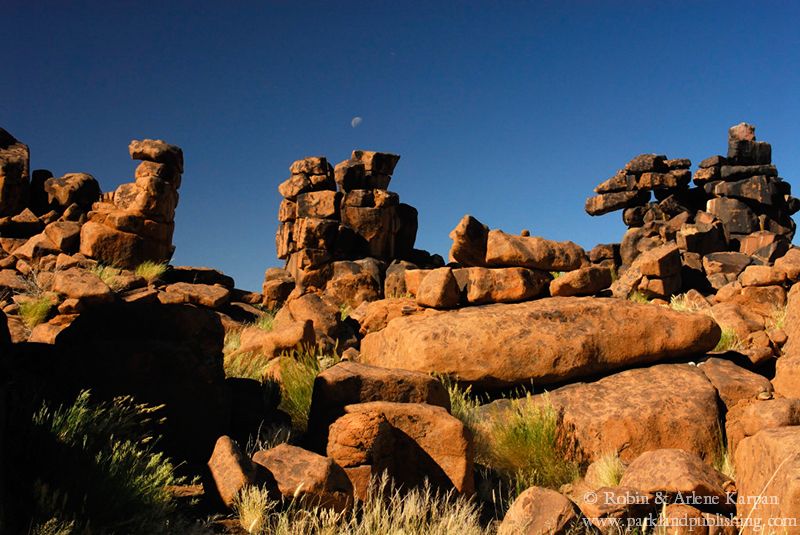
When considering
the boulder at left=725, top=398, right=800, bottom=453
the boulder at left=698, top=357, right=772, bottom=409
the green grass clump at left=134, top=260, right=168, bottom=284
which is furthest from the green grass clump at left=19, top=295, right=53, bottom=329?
the boulder at left=725, top=398, right=800, bottom=453

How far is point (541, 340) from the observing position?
894 cm

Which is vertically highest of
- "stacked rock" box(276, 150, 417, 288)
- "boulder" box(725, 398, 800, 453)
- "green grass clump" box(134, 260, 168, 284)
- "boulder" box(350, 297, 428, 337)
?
"stacked rock" box(276, 150, 417, 288)

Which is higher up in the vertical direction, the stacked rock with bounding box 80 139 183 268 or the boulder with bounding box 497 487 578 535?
the stacked rock with bounding box 80 139 183 268

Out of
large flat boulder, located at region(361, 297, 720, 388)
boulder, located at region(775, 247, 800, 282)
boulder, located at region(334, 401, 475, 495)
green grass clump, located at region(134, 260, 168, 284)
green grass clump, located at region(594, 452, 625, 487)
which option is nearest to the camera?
boulder, located at region(334, 401, 475, 495)

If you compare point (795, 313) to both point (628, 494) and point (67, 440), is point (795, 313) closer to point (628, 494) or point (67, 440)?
point (628, 494)

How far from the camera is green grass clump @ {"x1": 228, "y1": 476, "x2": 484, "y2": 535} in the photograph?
4.77 metres

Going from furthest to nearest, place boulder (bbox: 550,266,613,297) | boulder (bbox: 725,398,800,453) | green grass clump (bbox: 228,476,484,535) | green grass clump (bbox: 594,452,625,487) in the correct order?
boulder (bbox: 550,266,613,297) → boulder (bbox: 725,398,800,453) → green grass clump (bbox: 594,452,625,487) → green grass clump (bbox: 228,476,484,535)

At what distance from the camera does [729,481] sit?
21.1 feet

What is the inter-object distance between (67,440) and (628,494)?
4589mm

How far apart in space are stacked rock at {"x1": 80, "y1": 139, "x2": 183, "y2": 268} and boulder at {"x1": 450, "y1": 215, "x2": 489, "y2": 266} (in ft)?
39.0

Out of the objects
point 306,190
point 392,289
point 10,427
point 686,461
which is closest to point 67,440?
point 10,427

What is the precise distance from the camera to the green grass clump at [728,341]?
11.4 metres

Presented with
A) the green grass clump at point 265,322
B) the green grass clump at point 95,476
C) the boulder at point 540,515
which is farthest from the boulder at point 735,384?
the green grass clump at point 265,322

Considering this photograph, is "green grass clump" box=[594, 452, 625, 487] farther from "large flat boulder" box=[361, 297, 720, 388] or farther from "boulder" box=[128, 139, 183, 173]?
"boulder" box=[128, 139, 183, 173]
